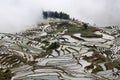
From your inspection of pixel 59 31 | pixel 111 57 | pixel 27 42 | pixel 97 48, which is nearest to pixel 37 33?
pixel 59 31

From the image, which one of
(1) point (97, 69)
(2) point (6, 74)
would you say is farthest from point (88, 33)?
(2) point (6, 74)

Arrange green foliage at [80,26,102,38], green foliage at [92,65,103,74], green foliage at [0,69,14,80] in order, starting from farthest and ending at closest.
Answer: green foliage at [80,26,102,38]
green foliage at [92,65,103,74]
green foliage at [0,69,14,80]

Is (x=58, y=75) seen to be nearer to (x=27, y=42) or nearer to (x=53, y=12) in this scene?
(x=27, y=42)

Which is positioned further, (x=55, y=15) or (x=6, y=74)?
(x=55, y=15)

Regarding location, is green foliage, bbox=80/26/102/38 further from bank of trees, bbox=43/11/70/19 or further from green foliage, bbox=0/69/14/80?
green foliage, bbox=0/69/14/80

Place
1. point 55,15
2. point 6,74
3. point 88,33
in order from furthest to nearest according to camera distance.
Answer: point 55,15 → point 88,33 → point 6,74

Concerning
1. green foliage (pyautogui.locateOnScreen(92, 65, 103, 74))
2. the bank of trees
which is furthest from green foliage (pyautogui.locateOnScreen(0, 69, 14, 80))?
the bank of trees

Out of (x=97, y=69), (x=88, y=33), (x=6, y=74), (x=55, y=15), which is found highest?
(x=55, y=15)

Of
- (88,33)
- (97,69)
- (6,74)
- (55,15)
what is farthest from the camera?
(55,15)

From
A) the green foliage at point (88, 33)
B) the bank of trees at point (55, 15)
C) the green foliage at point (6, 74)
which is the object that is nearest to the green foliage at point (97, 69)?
the green foliage at point (6, 74)

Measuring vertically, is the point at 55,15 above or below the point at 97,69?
above

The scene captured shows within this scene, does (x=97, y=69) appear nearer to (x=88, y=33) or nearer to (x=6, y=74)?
(x=6, y=74)

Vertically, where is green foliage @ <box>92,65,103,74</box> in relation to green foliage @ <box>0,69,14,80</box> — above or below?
below
